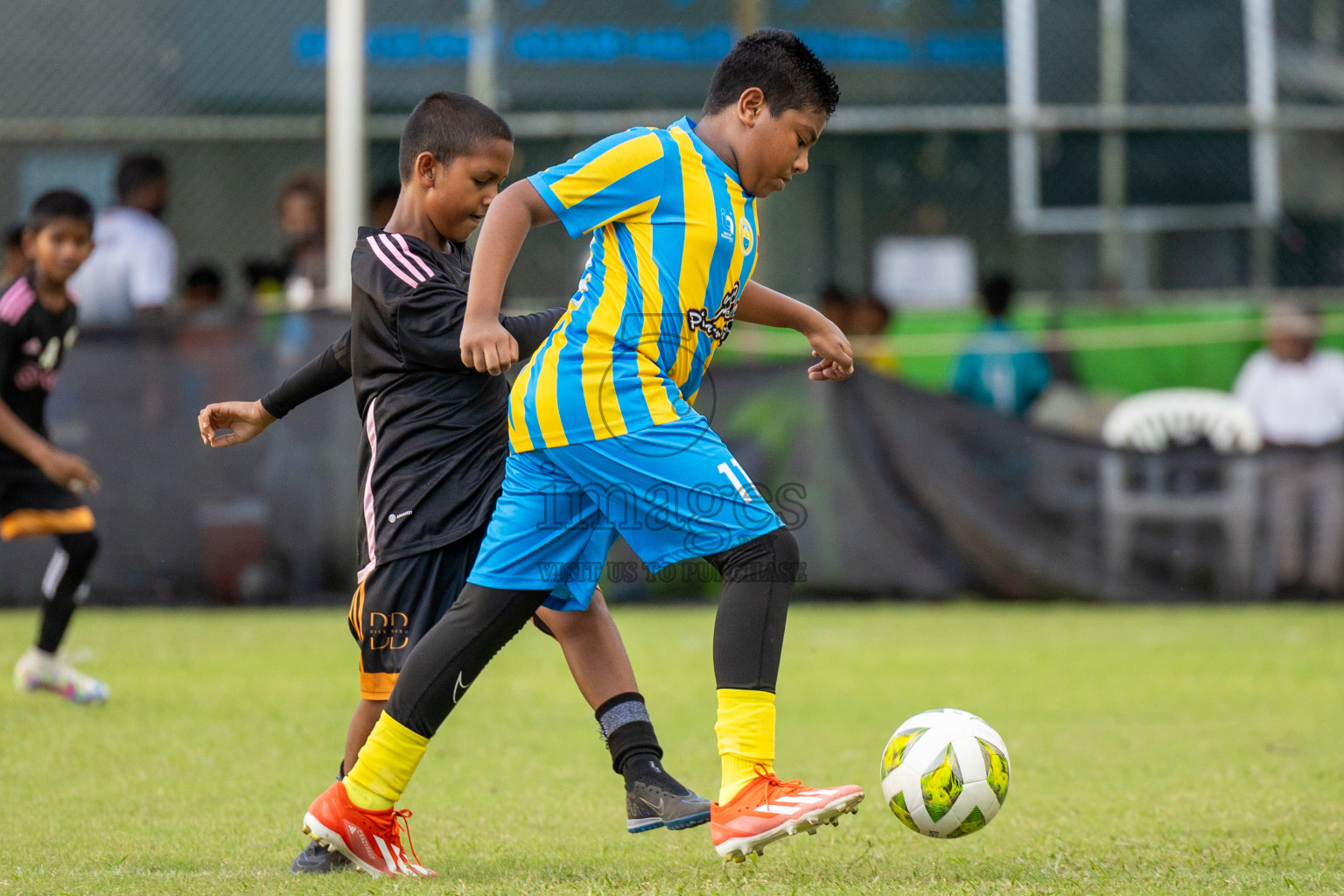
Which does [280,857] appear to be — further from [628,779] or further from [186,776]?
[186,776]

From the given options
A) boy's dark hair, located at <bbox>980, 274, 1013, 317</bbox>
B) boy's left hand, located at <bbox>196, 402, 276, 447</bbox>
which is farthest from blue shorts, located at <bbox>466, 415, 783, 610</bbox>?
boy's dark hair, located at <bbox>980, 274, 1013, 317</bbox>

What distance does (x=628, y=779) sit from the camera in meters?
3.39

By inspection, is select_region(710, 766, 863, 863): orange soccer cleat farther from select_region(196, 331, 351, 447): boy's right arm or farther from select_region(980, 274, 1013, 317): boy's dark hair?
select_region(980, 274, 1013, 317): boy's dark hair

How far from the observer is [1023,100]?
1220 centimetres

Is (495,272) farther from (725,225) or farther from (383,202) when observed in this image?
(383,202)

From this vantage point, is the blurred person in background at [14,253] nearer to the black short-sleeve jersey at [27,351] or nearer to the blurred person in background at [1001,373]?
the black short-sleeve jersey at [27,351]

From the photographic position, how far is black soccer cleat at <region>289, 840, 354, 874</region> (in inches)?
129

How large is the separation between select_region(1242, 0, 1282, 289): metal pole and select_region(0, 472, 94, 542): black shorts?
29.0ft

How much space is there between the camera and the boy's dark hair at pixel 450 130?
357 cm

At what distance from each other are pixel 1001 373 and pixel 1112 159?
1866 mm

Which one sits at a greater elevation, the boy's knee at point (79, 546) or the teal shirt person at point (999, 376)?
the teal shirt person at point (999, 376)

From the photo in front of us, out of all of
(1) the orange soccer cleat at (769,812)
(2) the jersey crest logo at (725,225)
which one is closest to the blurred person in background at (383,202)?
(2) the jersey crest logo at (725,225)

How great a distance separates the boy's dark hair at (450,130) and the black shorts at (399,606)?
0.90m

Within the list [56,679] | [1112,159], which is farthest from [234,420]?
[1112,159]
